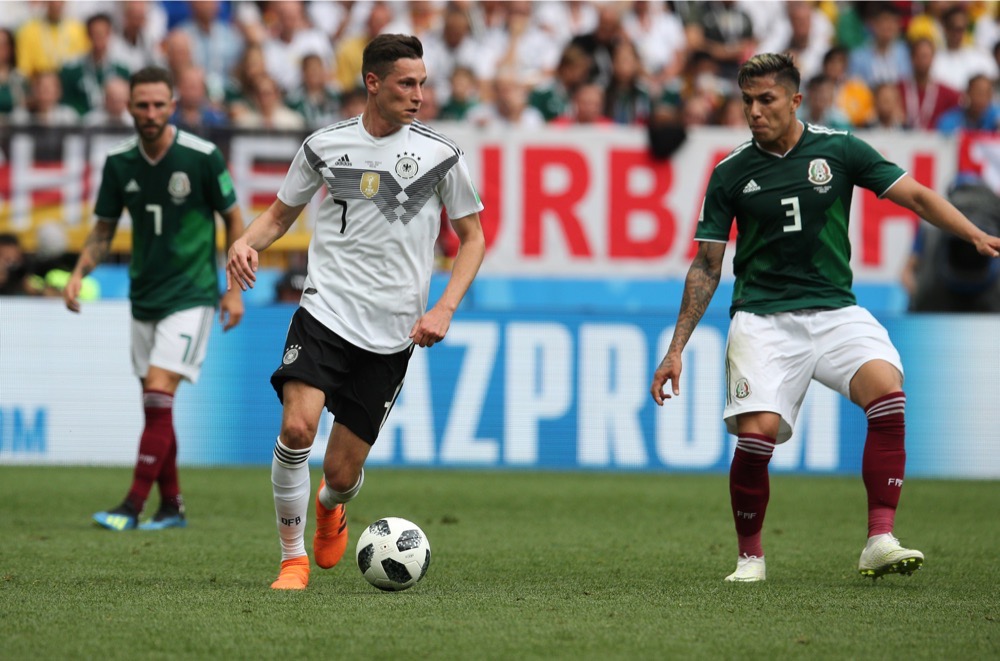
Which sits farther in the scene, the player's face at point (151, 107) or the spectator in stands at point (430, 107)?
the spectator in stands at point (430, 107)

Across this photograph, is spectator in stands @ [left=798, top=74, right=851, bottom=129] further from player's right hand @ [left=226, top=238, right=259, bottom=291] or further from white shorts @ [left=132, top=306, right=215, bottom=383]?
player's right hand @ [left=226, top=238, right=259, bottom=291]

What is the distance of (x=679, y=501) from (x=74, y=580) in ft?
16.4

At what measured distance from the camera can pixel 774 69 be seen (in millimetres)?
6332

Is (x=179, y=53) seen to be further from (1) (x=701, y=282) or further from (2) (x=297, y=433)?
(2) (x=297, y=433)

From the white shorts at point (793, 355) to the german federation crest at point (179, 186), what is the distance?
3.63m

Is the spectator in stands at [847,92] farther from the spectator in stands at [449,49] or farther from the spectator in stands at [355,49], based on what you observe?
the spectator in stands at [355,49]

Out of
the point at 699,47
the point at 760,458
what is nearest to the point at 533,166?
the point at 699,47

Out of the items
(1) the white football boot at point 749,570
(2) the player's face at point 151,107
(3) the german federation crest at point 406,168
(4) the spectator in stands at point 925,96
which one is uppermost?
(4) the spectator in stands at point 925,96

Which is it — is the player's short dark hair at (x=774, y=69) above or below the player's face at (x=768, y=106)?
above

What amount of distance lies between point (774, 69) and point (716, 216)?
702mm

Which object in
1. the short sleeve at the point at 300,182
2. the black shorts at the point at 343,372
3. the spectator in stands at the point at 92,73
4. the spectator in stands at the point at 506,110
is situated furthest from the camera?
the spectator in stands at the point at 92,73

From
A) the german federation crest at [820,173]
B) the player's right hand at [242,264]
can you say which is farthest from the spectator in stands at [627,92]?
the player's right hand at [242,264]

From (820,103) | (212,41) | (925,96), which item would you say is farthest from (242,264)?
(925,96)

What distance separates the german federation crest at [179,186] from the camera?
338 inches
